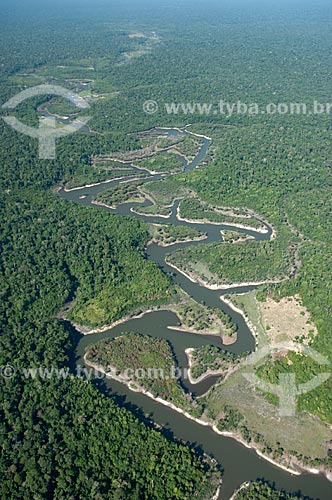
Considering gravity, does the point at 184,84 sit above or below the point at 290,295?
above

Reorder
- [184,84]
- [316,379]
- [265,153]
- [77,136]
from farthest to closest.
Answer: [184,84]
[77,136]
[265,153]
[316,379]

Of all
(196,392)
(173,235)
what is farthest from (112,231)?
(196,392)

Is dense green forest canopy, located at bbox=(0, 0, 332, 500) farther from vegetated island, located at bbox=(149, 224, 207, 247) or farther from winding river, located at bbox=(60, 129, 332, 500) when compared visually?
vegetated island, located at bbox=(149, 224, 207, 247)

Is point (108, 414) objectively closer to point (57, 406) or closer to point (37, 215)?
point (57, 406)

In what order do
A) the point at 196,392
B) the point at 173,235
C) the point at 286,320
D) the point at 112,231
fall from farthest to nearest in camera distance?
1. the point at 173,235
2. the point at 112,231
3. the point at 286,320
4. the point at 196,392

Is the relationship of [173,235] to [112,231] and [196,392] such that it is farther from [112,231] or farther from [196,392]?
[196,392]

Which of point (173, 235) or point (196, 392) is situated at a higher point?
point (173, 235)

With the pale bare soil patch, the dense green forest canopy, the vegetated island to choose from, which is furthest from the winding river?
the pale bare soil patch

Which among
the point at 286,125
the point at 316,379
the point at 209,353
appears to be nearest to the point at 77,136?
the point at 286,125

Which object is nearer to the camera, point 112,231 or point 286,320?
point 286,320
